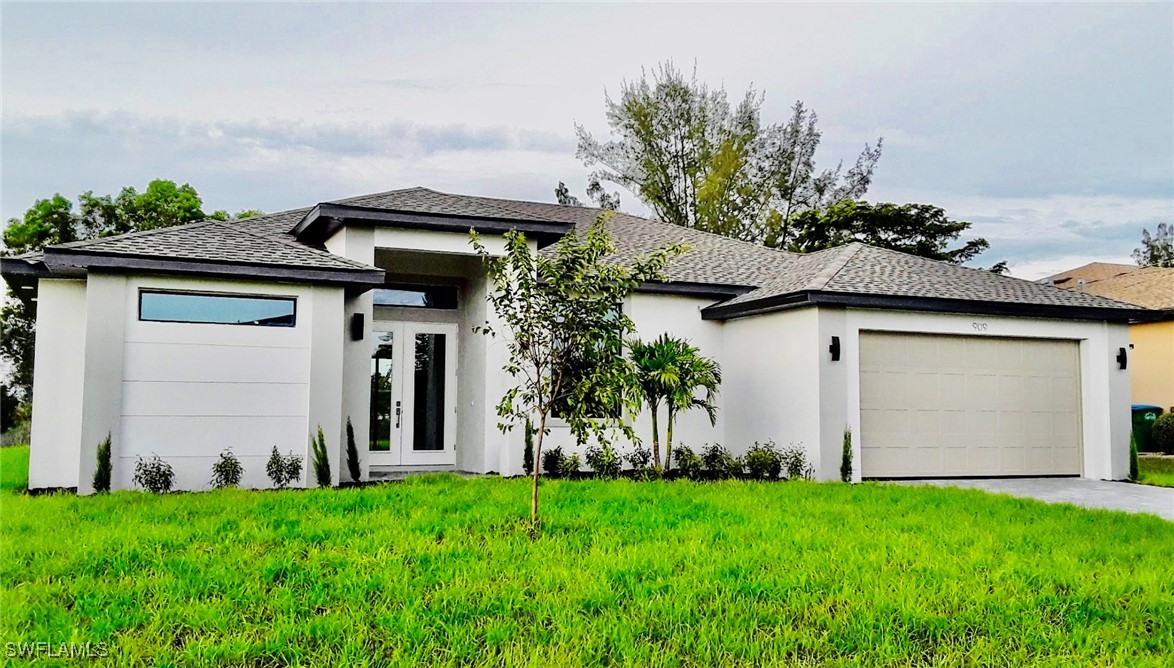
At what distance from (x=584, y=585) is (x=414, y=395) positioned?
8.83 m

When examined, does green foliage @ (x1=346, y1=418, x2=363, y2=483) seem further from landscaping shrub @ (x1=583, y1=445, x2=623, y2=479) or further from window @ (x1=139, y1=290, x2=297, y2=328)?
landscaping shrub @ (x1=583, y1=445, x2=623, y2=479)

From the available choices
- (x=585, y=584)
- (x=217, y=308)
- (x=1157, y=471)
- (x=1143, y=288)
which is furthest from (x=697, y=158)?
(x=585, y=584)

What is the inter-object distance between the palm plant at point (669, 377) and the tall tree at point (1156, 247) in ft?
161

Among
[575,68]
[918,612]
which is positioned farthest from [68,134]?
[918,612]

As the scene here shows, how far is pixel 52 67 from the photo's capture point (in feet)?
33.9

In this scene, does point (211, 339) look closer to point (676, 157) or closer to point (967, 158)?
point (967, 158)

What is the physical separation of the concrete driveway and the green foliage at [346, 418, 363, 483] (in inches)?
301

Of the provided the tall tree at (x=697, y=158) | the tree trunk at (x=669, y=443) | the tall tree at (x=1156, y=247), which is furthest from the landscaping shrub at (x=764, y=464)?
the tall tree at (x=1156, y=247)

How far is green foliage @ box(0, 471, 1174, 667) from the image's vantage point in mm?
5102

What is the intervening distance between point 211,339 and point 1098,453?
13382 millimetres

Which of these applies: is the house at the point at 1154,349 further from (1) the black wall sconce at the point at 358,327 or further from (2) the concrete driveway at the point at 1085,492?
(1) the black wall sconce at the point at 358,327

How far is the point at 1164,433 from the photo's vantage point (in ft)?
68.5

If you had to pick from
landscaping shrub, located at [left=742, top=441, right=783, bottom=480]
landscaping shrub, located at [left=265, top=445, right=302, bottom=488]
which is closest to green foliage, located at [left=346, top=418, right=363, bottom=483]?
landscaping shrub, located at [left=265, top=445, right=302, bottom=488]

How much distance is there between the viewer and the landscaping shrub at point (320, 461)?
451 inches
